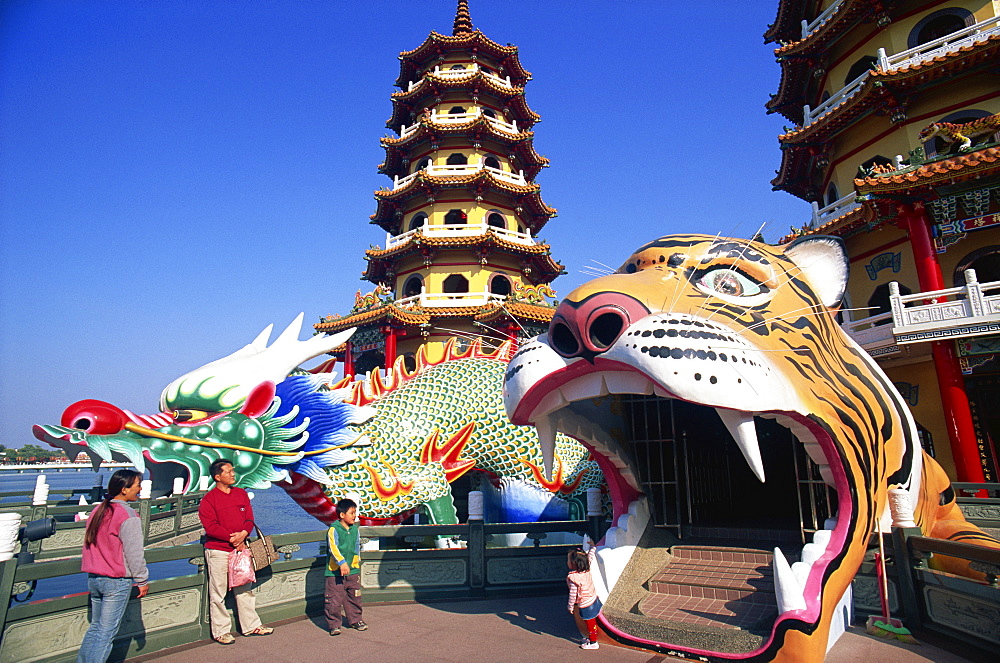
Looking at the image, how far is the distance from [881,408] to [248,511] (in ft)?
15.6

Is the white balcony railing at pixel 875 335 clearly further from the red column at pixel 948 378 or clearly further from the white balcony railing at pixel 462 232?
the white balcony railing at pixel 462 232

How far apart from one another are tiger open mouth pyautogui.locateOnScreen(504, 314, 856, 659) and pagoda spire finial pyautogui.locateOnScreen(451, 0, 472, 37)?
20635 millimetres

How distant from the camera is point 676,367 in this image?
317cm

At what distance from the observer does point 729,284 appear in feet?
12.8

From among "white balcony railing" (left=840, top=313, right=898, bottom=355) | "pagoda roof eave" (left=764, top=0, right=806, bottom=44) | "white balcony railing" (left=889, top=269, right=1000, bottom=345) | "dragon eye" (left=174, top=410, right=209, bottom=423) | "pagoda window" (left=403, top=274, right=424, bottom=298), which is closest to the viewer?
"dragon eye" (left=174, top=410, right=209, bottom=423)

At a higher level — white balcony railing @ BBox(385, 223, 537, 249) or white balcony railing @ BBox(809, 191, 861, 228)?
white balcony railing @ BBox(385, 223, 537, 249)

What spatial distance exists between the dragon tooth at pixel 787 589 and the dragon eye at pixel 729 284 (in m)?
1.60

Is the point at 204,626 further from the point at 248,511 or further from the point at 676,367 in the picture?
the point at 676,367

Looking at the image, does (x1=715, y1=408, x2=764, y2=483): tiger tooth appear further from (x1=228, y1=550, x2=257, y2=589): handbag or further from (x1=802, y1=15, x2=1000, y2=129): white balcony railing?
(x1=802, y1=15, x2=1000, y2=129): white balcony railing

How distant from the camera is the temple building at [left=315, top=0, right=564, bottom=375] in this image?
54.4 ft

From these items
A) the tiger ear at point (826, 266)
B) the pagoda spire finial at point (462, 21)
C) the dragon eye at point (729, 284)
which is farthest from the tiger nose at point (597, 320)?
the pagoda spire finial at point (462, 21)

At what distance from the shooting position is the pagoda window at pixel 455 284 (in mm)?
17359

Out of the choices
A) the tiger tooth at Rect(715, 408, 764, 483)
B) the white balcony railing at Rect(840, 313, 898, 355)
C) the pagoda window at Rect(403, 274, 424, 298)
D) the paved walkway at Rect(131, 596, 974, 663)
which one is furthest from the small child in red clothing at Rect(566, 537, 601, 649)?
the pagoda window at Rect(403, 274, 424, 298)

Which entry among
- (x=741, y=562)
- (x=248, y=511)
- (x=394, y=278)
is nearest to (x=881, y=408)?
(x=741, y=562)
